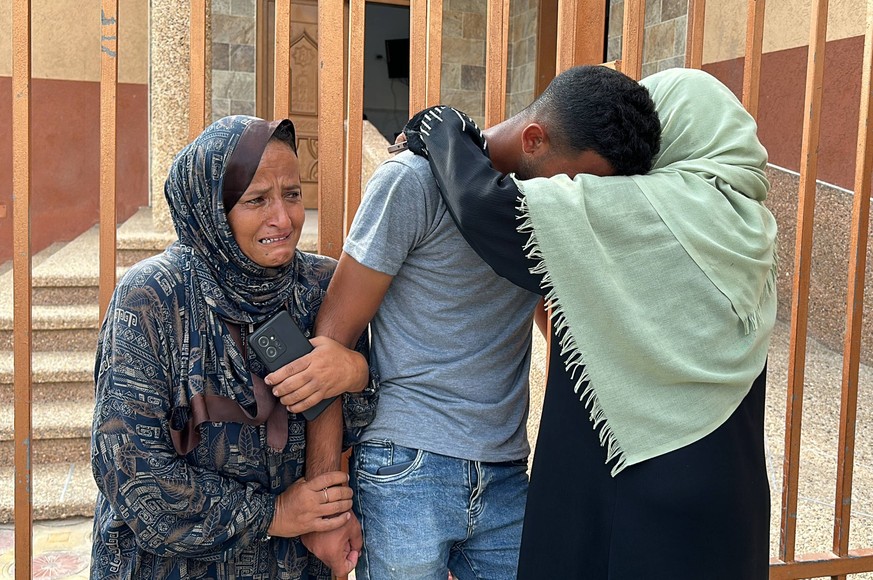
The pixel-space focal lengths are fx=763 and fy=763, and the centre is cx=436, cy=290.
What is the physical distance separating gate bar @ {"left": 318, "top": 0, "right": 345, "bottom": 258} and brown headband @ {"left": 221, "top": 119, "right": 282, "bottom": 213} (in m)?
0.37

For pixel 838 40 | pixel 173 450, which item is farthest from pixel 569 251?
pixel 838 40

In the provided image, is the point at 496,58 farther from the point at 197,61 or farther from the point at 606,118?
the point at 197,61

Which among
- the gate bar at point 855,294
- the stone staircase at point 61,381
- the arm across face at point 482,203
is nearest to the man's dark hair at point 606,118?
the arm across face at point 482,203

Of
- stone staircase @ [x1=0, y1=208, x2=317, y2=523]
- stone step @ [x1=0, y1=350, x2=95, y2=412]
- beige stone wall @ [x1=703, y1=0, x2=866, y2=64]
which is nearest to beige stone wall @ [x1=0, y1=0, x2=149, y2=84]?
stone staircase @ [x1=0, y1=208, x2=317, y2=523]

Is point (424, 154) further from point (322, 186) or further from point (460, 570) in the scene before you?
point (460, 570)

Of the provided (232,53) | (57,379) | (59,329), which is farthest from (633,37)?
(232,53)

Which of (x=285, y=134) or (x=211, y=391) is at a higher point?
(x=285, y=134)

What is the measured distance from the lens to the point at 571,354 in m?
1.55

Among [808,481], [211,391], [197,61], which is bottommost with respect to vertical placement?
[808,481]

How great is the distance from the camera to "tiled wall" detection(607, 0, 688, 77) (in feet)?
23.4

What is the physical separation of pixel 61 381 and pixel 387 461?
3.46 metres

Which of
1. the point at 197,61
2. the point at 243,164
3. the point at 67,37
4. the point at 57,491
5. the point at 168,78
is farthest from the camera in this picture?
the point at 67,37

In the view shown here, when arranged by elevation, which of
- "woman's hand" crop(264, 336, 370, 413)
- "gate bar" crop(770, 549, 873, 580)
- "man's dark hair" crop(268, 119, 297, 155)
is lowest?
"gate bar" crop(770, 549, 873, 580)

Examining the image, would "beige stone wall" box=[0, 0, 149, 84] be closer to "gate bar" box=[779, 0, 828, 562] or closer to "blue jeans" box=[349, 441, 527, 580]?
"gate bar" box=[779, 0, 828, 562]
